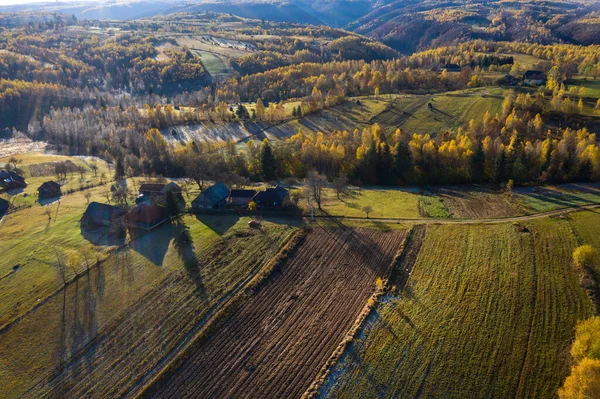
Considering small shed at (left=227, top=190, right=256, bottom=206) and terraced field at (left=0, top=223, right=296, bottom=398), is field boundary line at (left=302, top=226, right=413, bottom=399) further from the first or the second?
small shed at (left=227, top=190, right=256, bottom=206)

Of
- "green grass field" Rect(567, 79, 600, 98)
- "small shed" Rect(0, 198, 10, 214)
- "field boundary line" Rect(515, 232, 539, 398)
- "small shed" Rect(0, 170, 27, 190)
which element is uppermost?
"green grass field" Rect(567, 79, 600, 98)

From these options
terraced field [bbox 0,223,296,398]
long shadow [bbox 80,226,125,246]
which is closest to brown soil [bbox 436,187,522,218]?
terraced field [bbox 0,223,296,398]

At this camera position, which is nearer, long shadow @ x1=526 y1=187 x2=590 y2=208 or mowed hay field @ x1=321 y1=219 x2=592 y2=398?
mowed hay field @ x1=321 y1=219 x2=592 y2=398

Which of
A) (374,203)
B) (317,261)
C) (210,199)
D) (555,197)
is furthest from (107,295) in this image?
(555,197)

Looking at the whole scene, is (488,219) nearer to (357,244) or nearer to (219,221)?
(357,244)

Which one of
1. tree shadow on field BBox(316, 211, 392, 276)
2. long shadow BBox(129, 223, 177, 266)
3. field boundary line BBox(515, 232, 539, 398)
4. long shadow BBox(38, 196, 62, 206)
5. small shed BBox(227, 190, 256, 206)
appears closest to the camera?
field boundary line BBox(515, 232, 539, 398)
